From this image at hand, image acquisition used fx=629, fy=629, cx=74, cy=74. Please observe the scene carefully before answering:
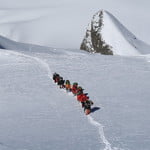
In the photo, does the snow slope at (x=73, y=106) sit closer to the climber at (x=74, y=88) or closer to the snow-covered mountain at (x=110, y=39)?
the climber at (x=74, y=88)

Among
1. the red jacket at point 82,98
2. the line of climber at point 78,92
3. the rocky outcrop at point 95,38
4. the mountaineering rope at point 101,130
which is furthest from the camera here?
the rocky outcrop at point 95,38

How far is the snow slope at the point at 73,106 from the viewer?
26.8 metres

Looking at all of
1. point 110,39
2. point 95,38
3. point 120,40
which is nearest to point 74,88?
point 120,40

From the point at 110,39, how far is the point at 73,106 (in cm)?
5133

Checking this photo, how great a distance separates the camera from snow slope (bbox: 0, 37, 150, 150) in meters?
26.8

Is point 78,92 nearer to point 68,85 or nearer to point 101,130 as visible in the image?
point 68,85

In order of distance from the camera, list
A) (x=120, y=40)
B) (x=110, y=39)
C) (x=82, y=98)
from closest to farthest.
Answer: (x=82, y=98) → (x=120, y=40) → (x=110, y=39)

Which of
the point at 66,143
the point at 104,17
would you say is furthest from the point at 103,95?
the point at 104,17

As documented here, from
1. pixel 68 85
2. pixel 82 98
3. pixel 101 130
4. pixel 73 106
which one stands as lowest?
pixel 101 130

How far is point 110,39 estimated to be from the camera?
8438 cm

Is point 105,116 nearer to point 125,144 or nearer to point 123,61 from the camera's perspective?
point 125,144

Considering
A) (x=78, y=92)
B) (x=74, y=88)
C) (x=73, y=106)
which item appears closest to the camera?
(x=73, y=106)

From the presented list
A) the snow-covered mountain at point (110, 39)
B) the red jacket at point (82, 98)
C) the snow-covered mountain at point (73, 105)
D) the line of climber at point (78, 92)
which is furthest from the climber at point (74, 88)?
the snow-covered mountain at point (110, 39)

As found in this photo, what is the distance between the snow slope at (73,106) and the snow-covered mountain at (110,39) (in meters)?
26.2
